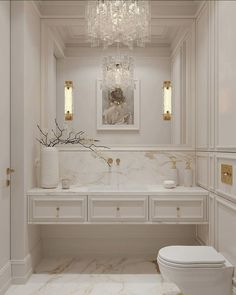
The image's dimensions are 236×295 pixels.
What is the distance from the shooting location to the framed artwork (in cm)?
321

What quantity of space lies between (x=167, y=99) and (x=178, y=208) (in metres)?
1.15

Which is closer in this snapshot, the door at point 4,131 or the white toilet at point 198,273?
the white toilet at point 198,273

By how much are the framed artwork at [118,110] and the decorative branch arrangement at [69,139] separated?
7.3 inches

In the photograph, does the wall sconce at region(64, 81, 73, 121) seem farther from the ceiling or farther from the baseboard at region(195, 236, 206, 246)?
the baseboard at region(195, 236, 206, 246)

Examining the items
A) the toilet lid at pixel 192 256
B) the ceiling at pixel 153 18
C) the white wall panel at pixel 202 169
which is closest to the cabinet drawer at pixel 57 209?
the toilet lid at pixel 192 256

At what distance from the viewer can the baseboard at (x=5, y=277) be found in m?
2.40

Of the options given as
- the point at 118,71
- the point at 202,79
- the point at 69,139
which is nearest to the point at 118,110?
the point at 118,71

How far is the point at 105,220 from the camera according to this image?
2686 mm

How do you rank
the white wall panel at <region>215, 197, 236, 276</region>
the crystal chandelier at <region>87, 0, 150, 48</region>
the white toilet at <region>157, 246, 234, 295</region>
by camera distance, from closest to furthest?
the white toilet at <region>157, 246, 234, 295</region>, the white wall panel at <region>215, 197, 236, 276</region>, the crystal chandelier at <region>87, 0, 150, 48</region>

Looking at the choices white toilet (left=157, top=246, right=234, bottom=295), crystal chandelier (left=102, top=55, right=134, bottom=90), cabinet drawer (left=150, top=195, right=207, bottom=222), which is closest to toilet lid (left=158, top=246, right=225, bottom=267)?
white toilet (left=157, top=246, right=234, bottom=295)

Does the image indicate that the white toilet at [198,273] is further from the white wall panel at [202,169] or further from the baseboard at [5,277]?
the baseboard at [5,277]

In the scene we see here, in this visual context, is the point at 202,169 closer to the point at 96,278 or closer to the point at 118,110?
the point at 118,110

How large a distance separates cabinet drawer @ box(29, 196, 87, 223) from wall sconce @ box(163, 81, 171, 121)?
1.22 meters

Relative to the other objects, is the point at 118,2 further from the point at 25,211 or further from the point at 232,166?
the point at 25,211
